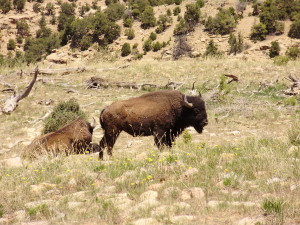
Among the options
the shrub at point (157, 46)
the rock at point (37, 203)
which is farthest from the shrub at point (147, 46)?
the rock at point (37, 203)

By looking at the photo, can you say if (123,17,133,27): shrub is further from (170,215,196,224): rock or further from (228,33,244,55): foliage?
(170,215,196,224): rock

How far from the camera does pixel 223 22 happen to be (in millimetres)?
44594

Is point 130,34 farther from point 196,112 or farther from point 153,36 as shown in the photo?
point 196,112

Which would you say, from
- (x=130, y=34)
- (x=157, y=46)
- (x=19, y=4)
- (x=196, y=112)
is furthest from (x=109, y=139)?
(x=19, y=4)

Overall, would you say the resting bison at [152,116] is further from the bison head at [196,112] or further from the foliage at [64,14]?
the foliage at [64,14]

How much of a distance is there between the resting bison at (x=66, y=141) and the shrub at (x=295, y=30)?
1370 inches

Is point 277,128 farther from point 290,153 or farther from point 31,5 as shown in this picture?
point 31,5

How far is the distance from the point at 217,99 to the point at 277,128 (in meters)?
3.57

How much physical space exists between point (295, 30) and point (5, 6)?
4862 cm

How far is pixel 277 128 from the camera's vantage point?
10.3 meters

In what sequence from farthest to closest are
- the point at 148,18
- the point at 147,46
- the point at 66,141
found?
1. the point at 148,18
2. the point at 147,46
3. the point at 66,141

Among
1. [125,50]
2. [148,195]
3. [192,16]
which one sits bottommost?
[125,50]

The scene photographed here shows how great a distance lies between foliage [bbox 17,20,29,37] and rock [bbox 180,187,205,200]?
6186 cm

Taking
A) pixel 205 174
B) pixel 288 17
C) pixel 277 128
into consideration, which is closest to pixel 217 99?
pixel 277 128
